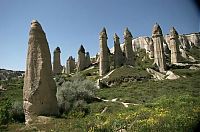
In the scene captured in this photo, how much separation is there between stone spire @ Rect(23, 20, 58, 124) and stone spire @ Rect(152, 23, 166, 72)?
120ft

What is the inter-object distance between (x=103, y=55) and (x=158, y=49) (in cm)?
1034

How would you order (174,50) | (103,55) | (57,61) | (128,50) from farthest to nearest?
(57,61), (174,50), (128,50), (103,55)

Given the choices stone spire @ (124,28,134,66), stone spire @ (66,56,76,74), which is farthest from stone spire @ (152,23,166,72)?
stone spire @ (66,56,76,74)

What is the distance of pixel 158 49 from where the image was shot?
5631 centimetres

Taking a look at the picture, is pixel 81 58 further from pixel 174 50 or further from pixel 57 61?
pixel 174 50

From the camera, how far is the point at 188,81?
123 feet

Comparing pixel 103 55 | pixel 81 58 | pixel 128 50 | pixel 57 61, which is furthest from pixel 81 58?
pixel 128 50

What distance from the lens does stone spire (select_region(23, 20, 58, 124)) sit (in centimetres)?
1820

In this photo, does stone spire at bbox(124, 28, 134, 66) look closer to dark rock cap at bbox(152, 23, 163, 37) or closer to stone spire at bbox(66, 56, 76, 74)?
dark rock cap at bbox(152, 23, 163, 37)

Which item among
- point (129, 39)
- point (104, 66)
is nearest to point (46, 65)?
point (104, 66)

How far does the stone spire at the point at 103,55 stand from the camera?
186ft

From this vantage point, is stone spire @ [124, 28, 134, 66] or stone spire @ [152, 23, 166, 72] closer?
stone spire @ [152, 23, 166, 72]

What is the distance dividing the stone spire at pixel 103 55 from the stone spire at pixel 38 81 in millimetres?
36644

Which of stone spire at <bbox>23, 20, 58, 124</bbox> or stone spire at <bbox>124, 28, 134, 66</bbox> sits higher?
stone spire at <bbox>124, 28, 134, 66</bbox>
